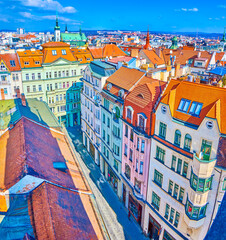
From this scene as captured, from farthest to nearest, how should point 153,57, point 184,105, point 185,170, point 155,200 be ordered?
1. point 153,57
2. point 155,200
3. point 184,105
4. point 185,170

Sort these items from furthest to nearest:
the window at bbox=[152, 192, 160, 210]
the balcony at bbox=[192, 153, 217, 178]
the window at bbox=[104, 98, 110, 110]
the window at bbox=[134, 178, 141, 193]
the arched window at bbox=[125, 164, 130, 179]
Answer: the window at bbox=[104, 98, 110, 110] < the arched window at bbox=[125, 164, 130, 179] < the window at bbox=[134, 178, 141, 193] < the window at bbox=[152, 192, 160, 210] < the balcony at bbox=[192, 153, 217, 178]

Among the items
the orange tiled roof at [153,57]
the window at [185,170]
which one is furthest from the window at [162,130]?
the orange tiled roof at [153,57]

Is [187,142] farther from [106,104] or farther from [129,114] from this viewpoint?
[106,104]

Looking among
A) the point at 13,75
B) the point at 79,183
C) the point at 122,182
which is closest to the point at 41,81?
the point at 13,75

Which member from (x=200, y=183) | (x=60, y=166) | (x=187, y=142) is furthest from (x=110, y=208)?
(x=187, y=142)

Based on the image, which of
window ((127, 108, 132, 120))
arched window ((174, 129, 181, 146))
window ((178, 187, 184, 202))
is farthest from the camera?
window ((127, 108, 132, 120))

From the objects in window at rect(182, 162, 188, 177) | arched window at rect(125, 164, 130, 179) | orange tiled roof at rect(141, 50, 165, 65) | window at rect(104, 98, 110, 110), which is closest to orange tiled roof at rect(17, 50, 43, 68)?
window at rect(104, 98, 110, 110)

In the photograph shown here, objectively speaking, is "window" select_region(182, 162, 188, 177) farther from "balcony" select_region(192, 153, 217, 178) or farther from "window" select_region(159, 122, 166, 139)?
"window" select_region(159, 122, 166, 139)
